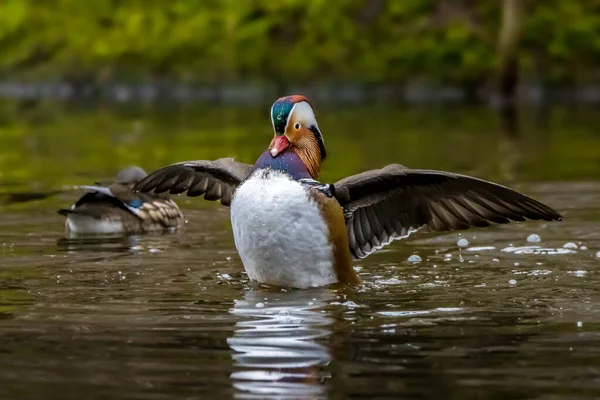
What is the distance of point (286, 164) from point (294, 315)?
1009 mm

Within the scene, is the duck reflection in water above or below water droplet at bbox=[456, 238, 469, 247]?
below

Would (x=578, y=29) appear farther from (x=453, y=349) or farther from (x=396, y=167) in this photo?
(x=453, y=349)

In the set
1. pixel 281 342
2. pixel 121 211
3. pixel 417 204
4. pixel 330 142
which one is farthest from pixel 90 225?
pixel 330 142

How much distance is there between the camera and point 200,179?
28.1 ft

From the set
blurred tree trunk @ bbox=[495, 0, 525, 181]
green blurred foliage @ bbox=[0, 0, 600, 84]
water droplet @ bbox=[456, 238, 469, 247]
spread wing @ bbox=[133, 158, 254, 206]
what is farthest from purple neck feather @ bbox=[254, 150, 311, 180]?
green blurred foliage @ bbox=[0, 0, 600, 84]

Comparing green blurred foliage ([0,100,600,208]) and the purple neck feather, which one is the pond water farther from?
green blurred foliage ([0,100,600,208])

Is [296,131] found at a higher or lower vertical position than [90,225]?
higher

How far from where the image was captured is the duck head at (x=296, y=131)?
7.17m

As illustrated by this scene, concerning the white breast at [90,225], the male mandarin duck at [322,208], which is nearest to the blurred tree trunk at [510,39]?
the white breast at [90,225]

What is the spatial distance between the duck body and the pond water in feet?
0.50

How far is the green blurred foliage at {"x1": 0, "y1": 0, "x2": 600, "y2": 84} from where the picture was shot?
30047 mm

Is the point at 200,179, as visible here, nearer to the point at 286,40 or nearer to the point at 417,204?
the point at 417,204

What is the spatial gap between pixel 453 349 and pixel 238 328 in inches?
42.3

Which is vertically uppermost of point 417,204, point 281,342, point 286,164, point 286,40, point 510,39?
point 286,40
